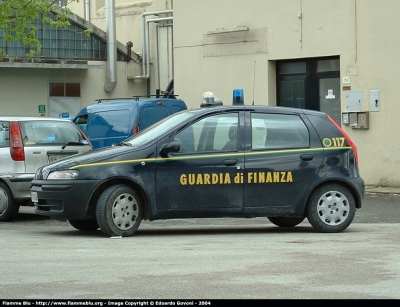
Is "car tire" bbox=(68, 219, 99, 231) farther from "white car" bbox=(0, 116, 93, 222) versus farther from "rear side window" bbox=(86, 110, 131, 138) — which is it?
"rear side window" bbox=(86, 110, 131, 138)

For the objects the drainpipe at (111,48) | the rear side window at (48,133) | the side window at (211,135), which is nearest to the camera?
the side window at (211,135)

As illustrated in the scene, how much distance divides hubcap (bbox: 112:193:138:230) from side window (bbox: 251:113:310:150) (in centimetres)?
165

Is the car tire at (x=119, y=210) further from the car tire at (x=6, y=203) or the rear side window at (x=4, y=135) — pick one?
the rear side window at (x=4, y=135)

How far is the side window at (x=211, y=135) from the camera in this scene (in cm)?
1161

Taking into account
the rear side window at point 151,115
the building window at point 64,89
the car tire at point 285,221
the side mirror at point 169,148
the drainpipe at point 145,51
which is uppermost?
the drainpipe at point 145,51

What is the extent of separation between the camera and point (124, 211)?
11.4 metres

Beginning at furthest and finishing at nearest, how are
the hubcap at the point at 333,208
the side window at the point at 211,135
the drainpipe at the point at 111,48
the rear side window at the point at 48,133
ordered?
1. the drainpipe at the point at 111,48
2. the rear side window at the point at 48,133
3. the hubcap at the point at 333,208
4. the side window at the point at 211,135

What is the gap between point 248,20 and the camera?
77.9 feet

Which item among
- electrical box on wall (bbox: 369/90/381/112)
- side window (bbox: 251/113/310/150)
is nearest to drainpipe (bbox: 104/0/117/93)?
electrical box on wall (bbox: 369/90/381/112)

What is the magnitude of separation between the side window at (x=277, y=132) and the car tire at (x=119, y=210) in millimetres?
1629

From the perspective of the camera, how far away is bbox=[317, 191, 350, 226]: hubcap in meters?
11.8

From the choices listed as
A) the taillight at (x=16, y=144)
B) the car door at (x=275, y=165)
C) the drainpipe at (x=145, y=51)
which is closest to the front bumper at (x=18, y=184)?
the taillight at (x=16, y=144)

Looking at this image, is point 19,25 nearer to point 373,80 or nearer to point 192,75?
point 192,75

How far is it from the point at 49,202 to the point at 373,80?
11.2 m
